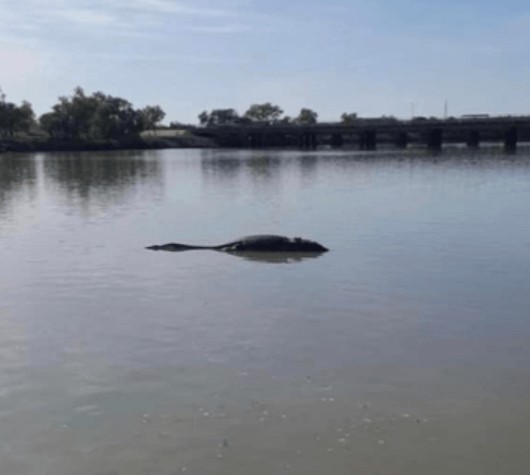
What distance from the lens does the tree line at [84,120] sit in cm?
14738

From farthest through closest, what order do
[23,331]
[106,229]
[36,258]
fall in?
[106,229]
[36,258]
[23,331]

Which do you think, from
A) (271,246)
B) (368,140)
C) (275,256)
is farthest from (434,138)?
(275,256)

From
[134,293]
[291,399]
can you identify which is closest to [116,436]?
[291,399]

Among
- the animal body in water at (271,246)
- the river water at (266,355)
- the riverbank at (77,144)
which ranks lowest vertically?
the river water at (266,355)

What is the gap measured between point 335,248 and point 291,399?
13002mm

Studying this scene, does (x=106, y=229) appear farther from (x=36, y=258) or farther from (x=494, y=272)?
(x=494, y=272)

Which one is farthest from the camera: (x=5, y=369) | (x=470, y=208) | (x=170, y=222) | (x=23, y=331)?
(x=470, y=208)

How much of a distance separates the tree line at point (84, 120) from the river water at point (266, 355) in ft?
414

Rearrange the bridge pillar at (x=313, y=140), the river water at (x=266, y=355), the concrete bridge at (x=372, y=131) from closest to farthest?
the river water at (x=266, y=355) < the concrete bridge at (x=372, y=131) < the bridge pillar at (x=313, y=140)

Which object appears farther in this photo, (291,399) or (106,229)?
(106,229)

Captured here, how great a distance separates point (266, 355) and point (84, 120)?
479ft

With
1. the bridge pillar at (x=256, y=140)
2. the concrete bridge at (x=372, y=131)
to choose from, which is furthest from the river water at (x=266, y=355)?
the bridge pillar at (x=256, y=140)

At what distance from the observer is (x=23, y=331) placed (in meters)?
13.8

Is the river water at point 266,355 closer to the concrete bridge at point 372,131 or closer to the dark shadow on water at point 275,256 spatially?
the dark shadow on water at point 275,256
